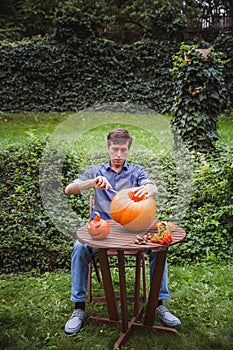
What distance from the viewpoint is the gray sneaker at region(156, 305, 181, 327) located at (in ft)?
9.45

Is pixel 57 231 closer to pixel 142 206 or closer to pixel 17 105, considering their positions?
pixel 142 206

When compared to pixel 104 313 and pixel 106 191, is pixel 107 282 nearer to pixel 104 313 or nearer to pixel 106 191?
pixel 104 313

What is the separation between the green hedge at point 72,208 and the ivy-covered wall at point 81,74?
6.11 m

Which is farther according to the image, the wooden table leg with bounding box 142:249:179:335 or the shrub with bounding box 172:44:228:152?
the shrub with bounding box 172:44:228:152

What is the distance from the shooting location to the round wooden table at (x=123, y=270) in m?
2.38

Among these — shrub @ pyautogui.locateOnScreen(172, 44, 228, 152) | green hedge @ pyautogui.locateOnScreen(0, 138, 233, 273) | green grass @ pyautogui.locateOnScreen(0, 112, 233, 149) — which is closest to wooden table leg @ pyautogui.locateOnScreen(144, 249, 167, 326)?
green hedge @ pyautogui.locateOnScreen(0, 138, 233, 273)

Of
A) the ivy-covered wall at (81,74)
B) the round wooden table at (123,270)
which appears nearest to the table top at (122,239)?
the round wooden table at (123,270)

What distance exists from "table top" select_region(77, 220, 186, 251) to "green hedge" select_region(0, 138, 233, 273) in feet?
5.69

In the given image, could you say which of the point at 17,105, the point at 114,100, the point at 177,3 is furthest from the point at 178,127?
the point at 177,3

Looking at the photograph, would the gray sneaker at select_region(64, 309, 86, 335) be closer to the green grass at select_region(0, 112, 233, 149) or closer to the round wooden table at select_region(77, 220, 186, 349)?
the round wooden table at select_region(77, 220, 186, 349)

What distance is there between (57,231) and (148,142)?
370 centimetres

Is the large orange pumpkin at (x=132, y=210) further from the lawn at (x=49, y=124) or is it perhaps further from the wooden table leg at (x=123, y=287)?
the lawn at (x=49, y=124)

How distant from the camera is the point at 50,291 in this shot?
143 inches

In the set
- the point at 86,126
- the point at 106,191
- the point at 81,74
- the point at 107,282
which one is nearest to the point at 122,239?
the point at 107,282
